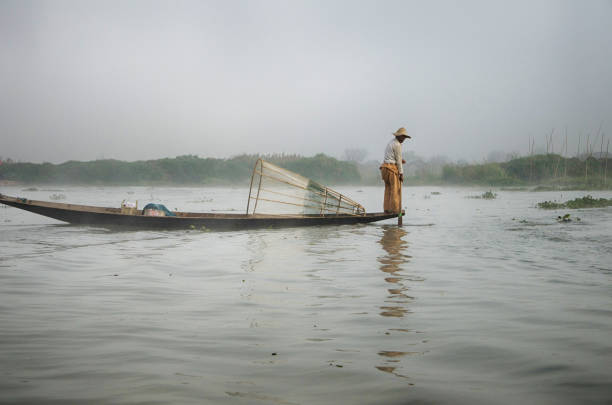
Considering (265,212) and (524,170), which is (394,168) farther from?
(524,170)

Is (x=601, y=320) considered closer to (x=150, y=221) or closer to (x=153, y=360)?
(x=153, y=360)

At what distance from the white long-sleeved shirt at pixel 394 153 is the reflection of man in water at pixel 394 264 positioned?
1.55m

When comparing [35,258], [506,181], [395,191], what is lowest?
[35,258]

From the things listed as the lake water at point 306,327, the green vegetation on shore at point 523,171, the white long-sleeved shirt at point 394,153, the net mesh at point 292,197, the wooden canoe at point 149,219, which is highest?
the green vegetation on shore at point 523,171

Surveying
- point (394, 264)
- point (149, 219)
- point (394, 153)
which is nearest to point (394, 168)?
point (394, 153)

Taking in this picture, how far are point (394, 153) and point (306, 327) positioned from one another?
764 centimetres

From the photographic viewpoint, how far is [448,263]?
537 centimetres

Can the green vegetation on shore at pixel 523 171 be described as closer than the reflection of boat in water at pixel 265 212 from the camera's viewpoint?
No

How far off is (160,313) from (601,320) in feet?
9.91

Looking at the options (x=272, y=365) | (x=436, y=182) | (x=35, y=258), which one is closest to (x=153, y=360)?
(x=272, y=365)

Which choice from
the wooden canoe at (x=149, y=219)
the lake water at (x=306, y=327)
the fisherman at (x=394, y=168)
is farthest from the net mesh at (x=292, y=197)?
the lake water at (x=306, y=327)

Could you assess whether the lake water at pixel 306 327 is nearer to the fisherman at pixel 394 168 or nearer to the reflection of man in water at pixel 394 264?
the reflection of man in water at pixel 394 264

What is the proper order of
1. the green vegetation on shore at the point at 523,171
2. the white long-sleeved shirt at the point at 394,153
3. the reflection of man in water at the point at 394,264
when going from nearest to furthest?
the reflection of man in water at the point at 394,264 → the white long-sleeved shirt at the point at 394,153 → the green vegetation on shore at the point at 523,171

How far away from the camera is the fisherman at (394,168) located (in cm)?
993
